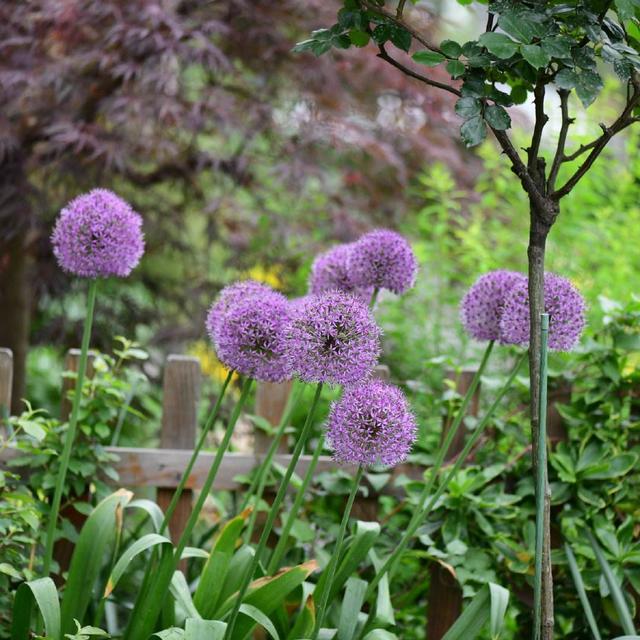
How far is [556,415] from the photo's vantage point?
265 cm

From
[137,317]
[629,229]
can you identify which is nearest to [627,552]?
[629,229]

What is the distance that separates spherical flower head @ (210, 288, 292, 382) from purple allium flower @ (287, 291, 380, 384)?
0.47ft

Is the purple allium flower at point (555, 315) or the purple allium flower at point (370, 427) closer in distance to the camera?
the purple allium flower at point (370, 427)

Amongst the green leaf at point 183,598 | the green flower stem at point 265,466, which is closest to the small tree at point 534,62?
the green flower stem at point 265,466

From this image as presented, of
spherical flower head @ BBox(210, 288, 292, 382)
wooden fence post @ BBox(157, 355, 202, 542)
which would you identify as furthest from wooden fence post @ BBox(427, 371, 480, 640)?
spherical flower head @ BBox(210, 288, 292, 382)

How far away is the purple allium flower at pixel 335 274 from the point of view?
2.06 metres

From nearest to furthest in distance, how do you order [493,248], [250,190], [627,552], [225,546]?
[225,546] < [627,552] < [250,190] < [493,248]

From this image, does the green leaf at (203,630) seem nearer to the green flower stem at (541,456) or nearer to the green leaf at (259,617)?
the green leaf at (259,617)

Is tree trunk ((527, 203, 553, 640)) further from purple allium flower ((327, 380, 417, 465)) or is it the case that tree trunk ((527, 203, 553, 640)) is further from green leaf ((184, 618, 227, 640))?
green leaf ((184, 618, 227, 640))

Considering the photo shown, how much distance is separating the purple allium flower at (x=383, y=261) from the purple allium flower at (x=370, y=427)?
17.9 inches

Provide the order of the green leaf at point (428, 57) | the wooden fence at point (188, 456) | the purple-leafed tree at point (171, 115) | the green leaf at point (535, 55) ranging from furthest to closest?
the purple-leafed tree at point (171, 115)
the wooden fence at point (188, 456)
the green leaf at point (428, 57)
the green leaf at point (535, 55)

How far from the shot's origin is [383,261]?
6.41ft

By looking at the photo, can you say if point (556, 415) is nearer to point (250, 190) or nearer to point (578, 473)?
point (578, 473)

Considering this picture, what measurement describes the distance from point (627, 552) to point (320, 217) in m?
1.78
